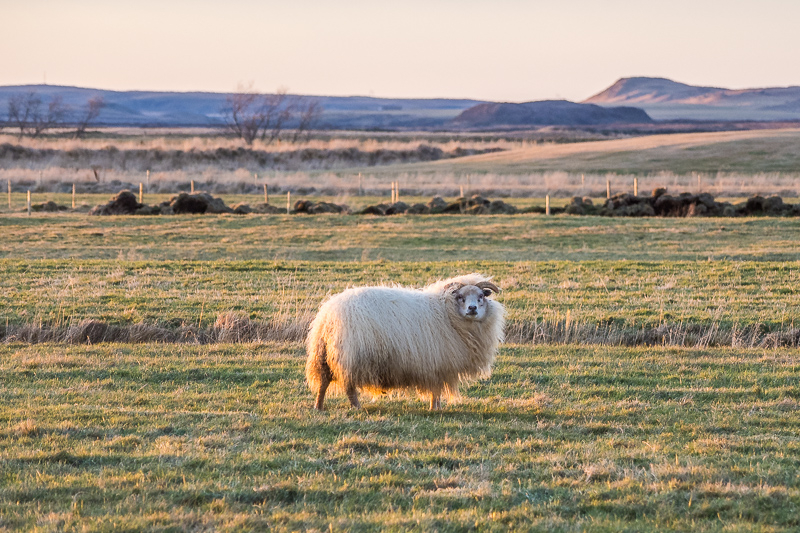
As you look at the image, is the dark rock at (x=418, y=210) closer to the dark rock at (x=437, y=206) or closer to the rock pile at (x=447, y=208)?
the rock pile at (x=447, y=208)

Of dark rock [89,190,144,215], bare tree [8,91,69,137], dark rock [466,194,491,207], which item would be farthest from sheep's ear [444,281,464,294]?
bare tree [8,91,69,137]

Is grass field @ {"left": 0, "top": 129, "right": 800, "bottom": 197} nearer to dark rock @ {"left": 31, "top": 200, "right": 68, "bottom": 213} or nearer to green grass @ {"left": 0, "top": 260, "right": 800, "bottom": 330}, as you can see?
dark rock @ {"left": 31, "top": 200, "right": 68, "bottom": 213}

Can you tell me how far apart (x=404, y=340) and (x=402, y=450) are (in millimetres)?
1878

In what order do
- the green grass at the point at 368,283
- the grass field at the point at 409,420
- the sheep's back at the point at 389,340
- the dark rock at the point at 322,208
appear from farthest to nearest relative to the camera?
the dark rock at the point at 322,208 < the green grass at the point at 368,283 < the sheep's back at the point at 389,340 < the grass field at the point at 409,420

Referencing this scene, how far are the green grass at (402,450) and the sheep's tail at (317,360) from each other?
0.43 meters

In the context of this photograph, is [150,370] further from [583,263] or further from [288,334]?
[583,263]

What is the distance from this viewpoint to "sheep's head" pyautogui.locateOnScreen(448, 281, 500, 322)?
33.0 feet

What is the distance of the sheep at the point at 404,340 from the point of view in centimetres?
967

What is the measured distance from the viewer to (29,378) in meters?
11.5

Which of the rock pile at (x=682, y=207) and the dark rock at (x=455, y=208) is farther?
the dark rock at (x=455, y=208)

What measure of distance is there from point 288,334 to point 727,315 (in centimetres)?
846

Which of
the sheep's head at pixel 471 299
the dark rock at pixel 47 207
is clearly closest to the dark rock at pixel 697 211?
the sheep's head at pixel 471 299

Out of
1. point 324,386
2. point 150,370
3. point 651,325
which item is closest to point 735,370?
point 651,325

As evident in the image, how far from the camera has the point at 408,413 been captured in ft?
33.0
